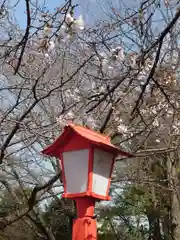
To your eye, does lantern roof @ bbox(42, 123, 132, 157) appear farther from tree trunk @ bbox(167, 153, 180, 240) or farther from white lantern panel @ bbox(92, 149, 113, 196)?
tree trunk @ bbox(167, 153, 180, 240)

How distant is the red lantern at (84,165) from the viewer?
2.44 m

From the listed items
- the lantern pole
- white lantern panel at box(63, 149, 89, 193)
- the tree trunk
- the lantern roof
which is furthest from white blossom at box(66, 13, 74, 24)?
the tree trunk

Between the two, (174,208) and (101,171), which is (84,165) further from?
(174,208)

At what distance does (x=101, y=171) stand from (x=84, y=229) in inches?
15.4

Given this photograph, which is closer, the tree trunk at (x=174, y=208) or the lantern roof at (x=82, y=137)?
the lantern roof at (x=82, y=137)

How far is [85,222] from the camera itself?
238 cm

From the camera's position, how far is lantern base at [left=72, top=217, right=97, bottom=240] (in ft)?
7.74

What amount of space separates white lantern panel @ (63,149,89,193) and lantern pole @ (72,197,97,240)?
8 cm

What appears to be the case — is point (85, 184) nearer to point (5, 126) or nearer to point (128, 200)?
point (5, 126)

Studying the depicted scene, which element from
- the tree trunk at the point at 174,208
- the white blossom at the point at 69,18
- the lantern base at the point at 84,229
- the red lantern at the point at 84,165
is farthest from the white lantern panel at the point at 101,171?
the tree trunk at the point at 174,208

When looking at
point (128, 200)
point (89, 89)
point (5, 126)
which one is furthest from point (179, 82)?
point (128, 200)

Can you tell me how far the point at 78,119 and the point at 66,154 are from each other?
100 centimetres

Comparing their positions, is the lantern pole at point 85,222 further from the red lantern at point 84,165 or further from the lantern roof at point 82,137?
the lantern roof at point 82,137

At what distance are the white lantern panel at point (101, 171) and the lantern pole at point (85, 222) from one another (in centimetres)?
9
